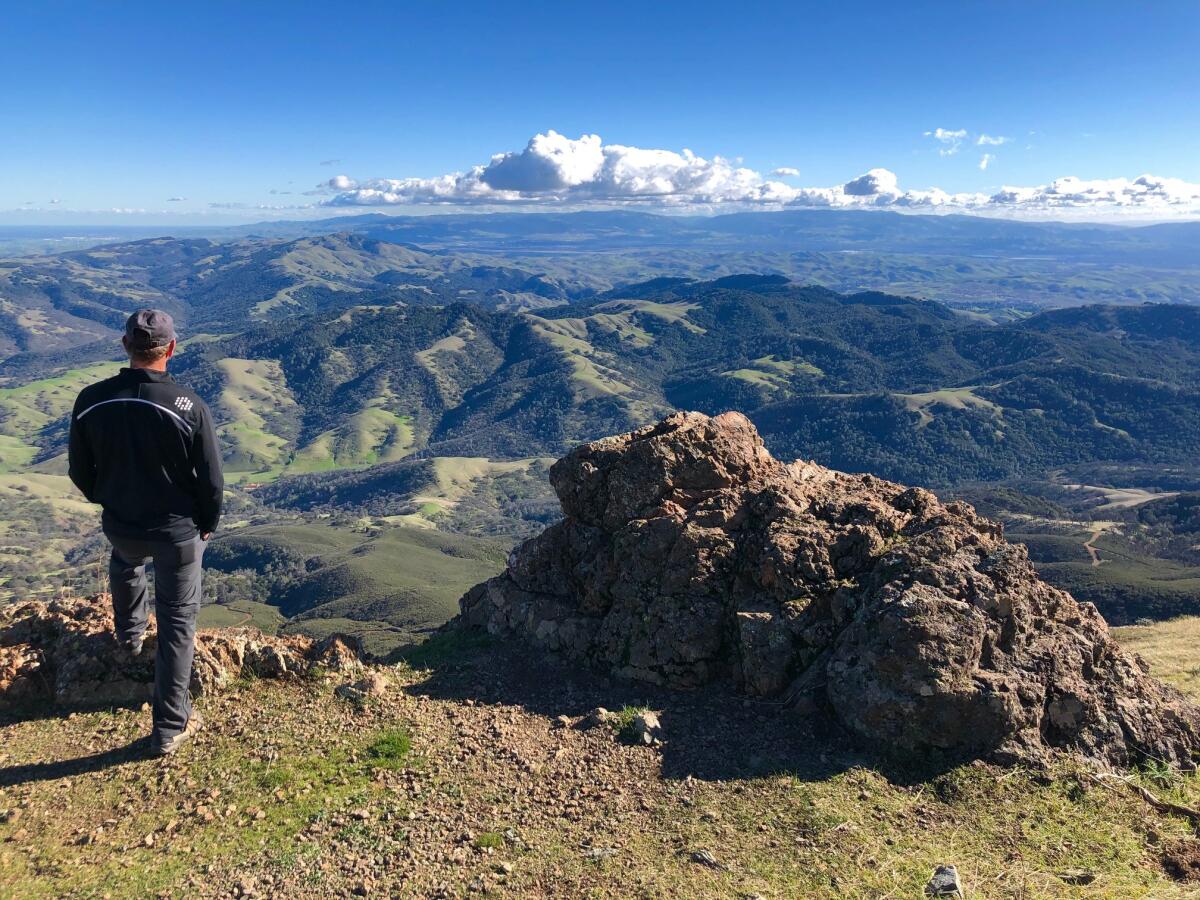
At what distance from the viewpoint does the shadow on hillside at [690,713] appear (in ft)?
40.5

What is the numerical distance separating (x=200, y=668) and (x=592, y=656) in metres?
8.62

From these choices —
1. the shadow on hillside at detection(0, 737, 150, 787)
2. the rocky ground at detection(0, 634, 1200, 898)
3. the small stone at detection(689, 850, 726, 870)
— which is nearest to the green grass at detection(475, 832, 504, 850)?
the rocky ground at detection(0, 634, 1200, 898)

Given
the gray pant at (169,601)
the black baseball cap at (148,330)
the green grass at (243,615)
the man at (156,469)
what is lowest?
the green grass at (243,615)

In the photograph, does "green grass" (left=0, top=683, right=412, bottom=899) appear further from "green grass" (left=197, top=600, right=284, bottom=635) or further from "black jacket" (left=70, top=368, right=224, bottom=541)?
"green grass" (left=197, top=600, right=284, bottom=635)

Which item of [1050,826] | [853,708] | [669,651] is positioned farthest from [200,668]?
[1050,826]

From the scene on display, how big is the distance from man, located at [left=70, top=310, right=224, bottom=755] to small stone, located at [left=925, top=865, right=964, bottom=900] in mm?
11605

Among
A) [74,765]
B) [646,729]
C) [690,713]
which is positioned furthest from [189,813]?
[690,713]

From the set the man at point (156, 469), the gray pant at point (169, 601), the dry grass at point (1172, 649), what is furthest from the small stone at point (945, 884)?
the dry grass at point (1172, 649)

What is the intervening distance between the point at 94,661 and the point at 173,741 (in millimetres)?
3344

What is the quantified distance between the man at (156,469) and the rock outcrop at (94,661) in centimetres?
310

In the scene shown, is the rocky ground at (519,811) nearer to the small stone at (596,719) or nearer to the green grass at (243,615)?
the small stone at (596,719)

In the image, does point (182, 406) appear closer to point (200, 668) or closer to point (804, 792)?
point (200, 668)

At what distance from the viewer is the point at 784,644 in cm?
1520

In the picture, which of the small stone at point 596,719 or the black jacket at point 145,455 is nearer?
the black jacket at point 145,455
